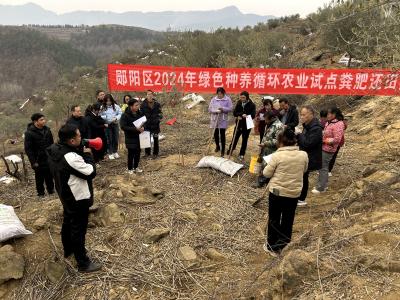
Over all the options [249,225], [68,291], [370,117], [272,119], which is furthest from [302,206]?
[370,117]

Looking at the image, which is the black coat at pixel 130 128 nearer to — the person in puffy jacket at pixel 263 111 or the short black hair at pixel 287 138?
the person in puffy jacket at pixel 263 111

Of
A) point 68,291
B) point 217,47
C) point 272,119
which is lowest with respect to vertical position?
point 68,291

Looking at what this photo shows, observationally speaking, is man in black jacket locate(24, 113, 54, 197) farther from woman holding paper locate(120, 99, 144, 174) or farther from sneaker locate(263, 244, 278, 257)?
sneaker locate(263, 244, 278, 257)

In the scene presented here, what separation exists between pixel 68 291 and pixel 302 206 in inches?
125

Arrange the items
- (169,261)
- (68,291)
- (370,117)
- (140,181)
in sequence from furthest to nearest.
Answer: (370,117) < (140,181) < (169,261) < (68,291)

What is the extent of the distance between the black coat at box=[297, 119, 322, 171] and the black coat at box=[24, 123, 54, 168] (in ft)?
11.8

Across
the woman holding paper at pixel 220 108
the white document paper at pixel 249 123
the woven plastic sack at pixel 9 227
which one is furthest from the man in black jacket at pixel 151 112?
the woven plastic sack at pixel 9 227

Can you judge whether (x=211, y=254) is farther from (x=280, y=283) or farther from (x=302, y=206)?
(x=302, y=206)

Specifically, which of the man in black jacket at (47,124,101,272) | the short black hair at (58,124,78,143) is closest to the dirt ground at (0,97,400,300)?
the man in black jacket at (47,124,101,272)

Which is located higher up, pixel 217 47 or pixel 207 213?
pixel 217 47

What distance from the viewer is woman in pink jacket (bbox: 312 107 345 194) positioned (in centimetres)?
505

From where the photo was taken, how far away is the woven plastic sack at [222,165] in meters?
5.92

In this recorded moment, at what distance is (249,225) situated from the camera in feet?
14.8

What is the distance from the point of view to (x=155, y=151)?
7176 mm
